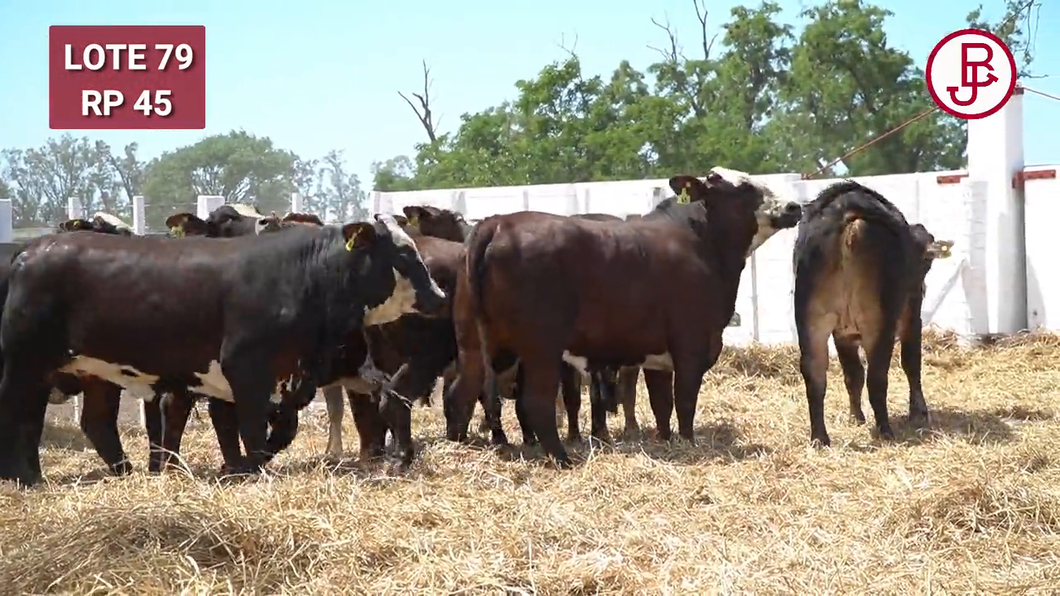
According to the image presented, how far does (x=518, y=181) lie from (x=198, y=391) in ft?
78.9

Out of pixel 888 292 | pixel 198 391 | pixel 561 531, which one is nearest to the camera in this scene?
pixel 561 531

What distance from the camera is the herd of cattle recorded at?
7.59m

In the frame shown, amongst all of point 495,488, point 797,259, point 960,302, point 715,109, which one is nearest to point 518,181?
point 715,109

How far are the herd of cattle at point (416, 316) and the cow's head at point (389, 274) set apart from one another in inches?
0.5

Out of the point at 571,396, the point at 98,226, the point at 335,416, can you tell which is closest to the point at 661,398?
the point at 571,396

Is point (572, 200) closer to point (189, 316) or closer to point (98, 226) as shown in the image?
point (98, 226)

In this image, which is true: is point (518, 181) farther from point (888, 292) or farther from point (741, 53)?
point (888, 292)

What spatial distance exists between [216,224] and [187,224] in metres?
0.23

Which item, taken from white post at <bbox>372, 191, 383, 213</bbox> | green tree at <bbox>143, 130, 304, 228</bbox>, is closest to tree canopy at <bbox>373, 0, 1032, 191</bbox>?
white post at <bbox>372, 191, 383, 213</bbox>

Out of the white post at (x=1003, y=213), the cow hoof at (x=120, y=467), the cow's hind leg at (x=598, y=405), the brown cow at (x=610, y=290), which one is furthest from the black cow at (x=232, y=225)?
the white post at (x=1003, y=213)

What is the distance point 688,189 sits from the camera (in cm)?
908

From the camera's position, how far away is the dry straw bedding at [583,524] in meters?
5.15

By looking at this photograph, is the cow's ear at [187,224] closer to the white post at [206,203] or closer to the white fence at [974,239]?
the white post at [206,203]

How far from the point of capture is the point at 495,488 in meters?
6.91
